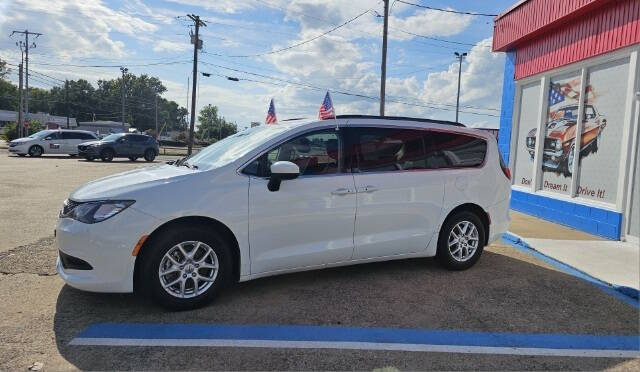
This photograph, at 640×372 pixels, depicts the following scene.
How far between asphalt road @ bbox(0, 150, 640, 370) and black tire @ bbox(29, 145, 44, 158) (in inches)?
886

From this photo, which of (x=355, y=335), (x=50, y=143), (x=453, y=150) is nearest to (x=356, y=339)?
(x=355, y=335)

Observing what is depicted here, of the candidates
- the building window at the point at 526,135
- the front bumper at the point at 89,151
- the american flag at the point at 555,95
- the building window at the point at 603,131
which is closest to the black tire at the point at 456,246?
the building window at the point at 603,131

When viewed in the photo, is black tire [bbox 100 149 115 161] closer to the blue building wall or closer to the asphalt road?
the asphalt road

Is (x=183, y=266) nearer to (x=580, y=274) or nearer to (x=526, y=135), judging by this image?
(x=580, y=274)

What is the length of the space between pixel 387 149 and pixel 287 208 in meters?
1.35

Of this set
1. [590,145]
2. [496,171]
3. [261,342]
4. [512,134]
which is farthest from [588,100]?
[261,342]

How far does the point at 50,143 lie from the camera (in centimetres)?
2581

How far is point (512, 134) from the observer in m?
10.7

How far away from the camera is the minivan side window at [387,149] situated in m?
4.81

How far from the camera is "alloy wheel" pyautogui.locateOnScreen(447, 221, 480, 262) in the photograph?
17.6 ft

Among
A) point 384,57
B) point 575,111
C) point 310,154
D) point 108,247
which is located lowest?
point 108,247

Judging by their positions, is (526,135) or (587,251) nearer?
(587,251)

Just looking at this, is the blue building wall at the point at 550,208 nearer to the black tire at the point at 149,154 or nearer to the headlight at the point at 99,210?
the headlight at the point at 99,210

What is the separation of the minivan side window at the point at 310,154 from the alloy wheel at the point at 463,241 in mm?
1734
